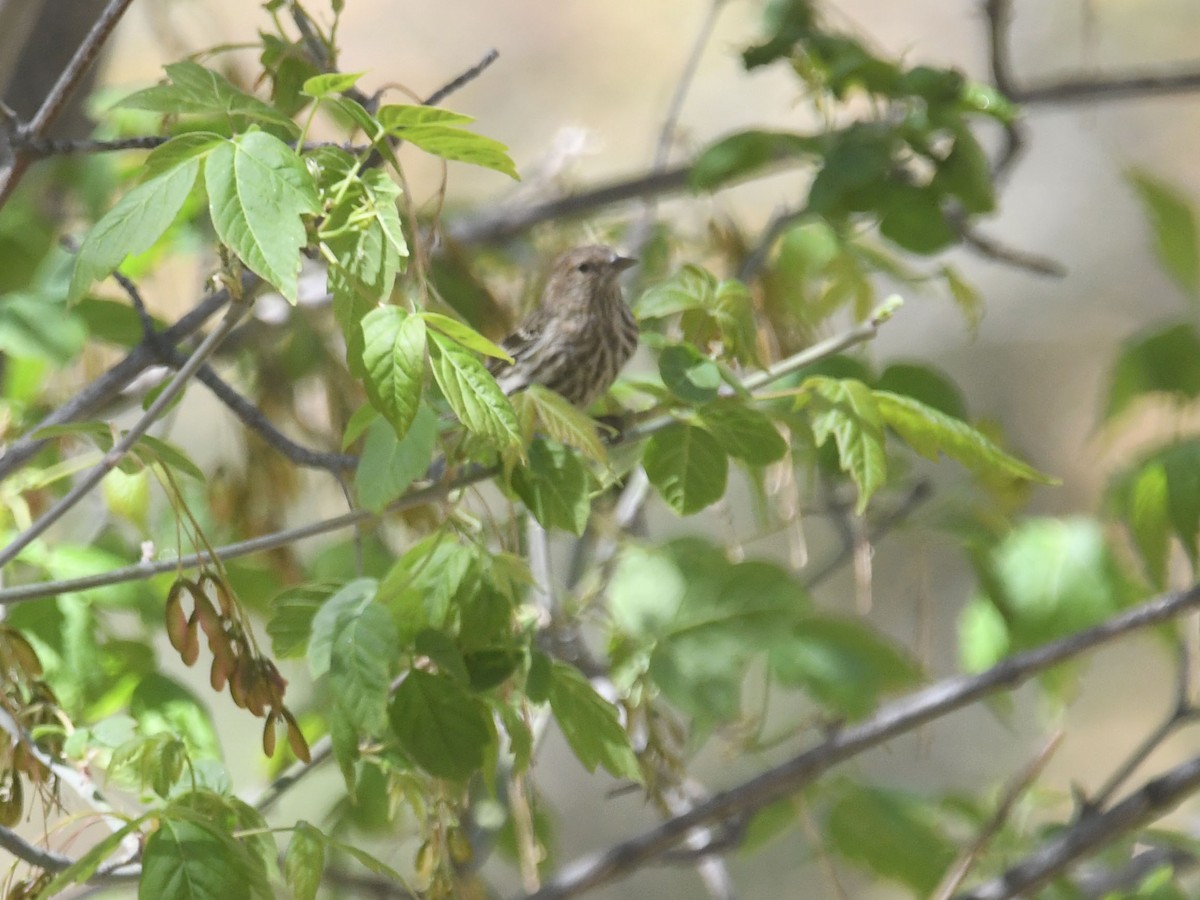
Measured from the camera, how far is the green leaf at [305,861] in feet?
4.41

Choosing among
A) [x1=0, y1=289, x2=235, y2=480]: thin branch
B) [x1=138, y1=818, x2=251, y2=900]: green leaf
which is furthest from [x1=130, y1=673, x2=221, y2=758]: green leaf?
[x1=138, y1=818, x2=251, y2=900]: green leaf

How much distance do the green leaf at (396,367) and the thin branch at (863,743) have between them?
0.95 metres

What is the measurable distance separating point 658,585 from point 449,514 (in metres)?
0.73

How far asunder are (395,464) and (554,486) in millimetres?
188

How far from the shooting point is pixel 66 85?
4.74ft

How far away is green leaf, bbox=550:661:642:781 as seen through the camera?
152 cm

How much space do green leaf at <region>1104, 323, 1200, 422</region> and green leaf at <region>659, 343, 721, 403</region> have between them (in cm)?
126

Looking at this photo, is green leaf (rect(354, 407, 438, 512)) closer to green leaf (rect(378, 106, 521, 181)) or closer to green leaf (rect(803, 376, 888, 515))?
green leaf (rect(378, 106, 521, 181))

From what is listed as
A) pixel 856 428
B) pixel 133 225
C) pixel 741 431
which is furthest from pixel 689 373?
pixel 133 225

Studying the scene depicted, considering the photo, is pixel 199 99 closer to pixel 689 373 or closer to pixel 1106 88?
pixel 689 373

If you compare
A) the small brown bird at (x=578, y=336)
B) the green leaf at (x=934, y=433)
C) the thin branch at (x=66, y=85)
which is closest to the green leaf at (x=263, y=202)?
the thin branch at (x=66, y=85)

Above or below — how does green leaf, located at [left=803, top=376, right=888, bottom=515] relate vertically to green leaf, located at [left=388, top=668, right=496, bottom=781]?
above

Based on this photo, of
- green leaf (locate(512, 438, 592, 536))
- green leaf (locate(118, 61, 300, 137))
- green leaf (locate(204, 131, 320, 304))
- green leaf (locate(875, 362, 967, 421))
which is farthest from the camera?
green leaf (locate(875, 362, 967, 421))

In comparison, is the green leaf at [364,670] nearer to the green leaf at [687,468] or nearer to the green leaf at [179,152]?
the green leaf at [687,468]
